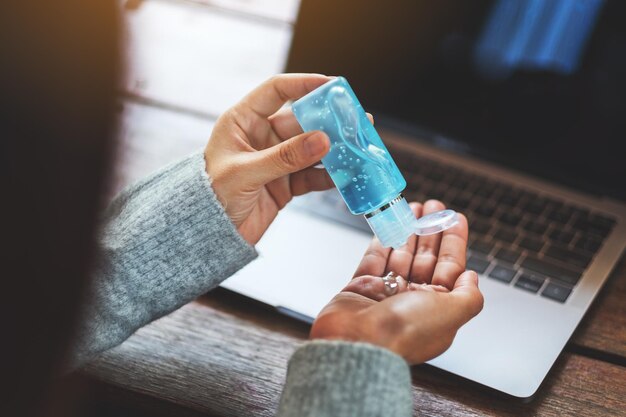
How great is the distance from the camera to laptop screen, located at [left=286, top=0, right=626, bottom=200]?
0.91 metres

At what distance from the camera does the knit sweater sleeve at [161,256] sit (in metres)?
0.66

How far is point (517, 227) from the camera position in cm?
91

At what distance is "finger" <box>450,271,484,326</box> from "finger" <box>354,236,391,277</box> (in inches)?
3.4

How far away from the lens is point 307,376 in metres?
0.54

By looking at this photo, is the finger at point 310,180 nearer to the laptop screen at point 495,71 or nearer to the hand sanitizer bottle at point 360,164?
the hand sanitizer bottle at point 360,164

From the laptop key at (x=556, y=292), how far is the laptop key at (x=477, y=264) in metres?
0.07

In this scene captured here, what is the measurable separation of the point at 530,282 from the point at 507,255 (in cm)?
5

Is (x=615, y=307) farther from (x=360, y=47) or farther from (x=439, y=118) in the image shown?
(x=360, y=47)

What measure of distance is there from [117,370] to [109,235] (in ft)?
0.39

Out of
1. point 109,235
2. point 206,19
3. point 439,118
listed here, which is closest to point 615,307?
point 439,118

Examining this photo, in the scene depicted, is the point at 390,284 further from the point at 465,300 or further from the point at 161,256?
the point at 161,256

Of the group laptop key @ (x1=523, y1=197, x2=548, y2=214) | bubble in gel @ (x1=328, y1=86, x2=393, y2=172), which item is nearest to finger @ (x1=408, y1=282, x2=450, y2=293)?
bubble in gel @ (x1=328, y1=86, x2=393, y2=172)

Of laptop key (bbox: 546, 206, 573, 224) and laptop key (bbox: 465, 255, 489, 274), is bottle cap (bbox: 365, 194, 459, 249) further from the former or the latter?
laptop key (bbox: 546, 206, 573, 224)

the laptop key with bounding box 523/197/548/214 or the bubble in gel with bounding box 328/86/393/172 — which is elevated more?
the bubble in gel with bounding box 328/86/393/172
